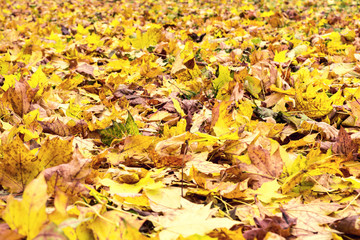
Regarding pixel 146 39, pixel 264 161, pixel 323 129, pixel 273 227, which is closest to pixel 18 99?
pixel 264 161

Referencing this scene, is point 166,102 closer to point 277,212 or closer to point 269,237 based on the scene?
point 277,212

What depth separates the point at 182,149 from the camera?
1232mm

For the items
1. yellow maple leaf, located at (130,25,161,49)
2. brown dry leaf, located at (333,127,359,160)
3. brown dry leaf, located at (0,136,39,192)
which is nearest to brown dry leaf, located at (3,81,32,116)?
brown dry leaf, located at (0,136,39,192)

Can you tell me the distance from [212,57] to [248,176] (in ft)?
5.09

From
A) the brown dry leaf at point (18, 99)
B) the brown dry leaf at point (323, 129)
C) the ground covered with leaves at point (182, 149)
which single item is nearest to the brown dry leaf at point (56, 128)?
the ground covered with leaves at point (182, 149)

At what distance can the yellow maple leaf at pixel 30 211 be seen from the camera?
69 cm

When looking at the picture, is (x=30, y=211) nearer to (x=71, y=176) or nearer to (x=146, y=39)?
(x=71, y=176)

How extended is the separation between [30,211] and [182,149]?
2.08 ft

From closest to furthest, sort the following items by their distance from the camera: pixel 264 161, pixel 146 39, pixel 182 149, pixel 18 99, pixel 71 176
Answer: pixel 71 176
pixel 264 161
pixel 182 149
pixel 18 99
pixel 146 39

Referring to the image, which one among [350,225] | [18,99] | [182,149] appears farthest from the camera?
[18,99]

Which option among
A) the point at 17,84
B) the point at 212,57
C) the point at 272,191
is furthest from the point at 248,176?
the point at 212,57

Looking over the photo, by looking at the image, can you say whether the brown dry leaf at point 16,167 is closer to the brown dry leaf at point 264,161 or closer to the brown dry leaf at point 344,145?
the brown dry leaf at point 264,161

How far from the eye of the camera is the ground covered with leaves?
0.81 metres

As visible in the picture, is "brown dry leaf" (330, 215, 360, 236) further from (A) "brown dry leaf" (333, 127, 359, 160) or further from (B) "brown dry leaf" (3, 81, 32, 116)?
(B) "brown dry leaf" (3, 81, 32, 116)
